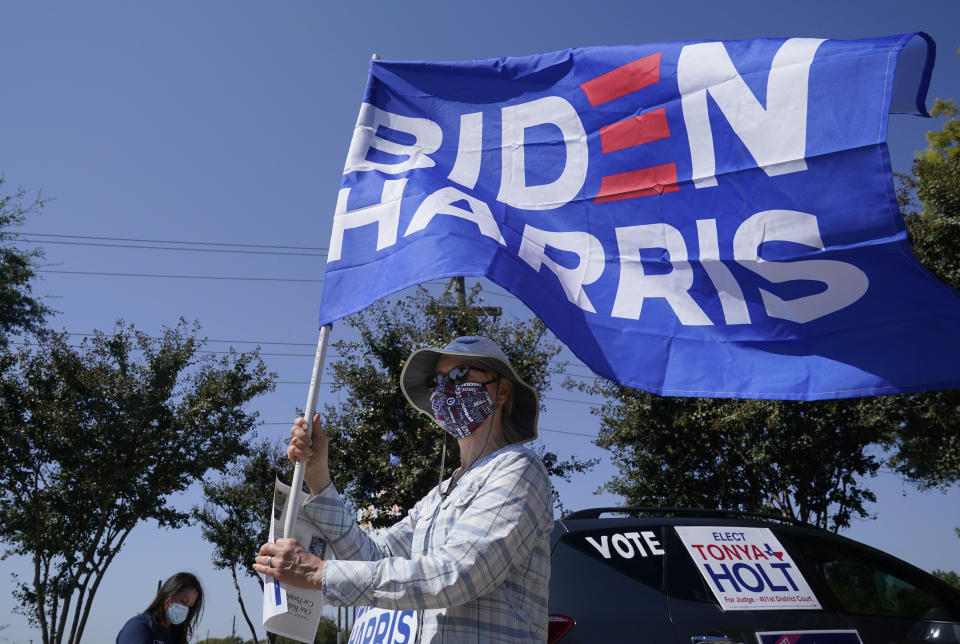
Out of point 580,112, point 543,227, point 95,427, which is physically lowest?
point 543,227

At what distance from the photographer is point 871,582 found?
190 inches

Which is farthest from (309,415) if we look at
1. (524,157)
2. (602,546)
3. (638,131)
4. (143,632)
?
(143,632)

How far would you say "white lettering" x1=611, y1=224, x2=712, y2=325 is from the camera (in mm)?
Answer: 3236

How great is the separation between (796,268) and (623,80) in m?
1.15

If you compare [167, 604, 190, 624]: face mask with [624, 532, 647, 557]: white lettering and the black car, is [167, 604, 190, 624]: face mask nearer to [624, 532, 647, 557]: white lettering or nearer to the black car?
the black car

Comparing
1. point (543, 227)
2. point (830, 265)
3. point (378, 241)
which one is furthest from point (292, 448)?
point (830, 265)

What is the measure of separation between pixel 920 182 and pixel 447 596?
1630 centimetres

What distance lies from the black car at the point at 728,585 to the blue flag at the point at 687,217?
138 cm

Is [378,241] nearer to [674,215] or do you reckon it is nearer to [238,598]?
[674,215]

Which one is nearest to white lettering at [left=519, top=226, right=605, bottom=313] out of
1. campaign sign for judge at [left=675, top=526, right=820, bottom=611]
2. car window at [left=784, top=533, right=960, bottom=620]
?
campaign sign for judge at [left=675, top=526, right=820, bottom=611]

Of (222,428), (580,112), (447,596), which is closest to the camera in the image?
(447,596)

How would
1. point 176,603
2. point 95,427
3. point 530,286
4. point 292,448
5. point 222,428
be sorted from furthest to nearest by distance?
point 222,428, point 95,427, point 176,603, point 530,286, point 292,448

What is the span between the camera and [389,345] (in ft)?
61.2

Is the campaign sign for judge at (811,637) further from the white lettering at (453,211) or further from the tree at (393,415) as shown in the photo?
the tree at (393,415)
